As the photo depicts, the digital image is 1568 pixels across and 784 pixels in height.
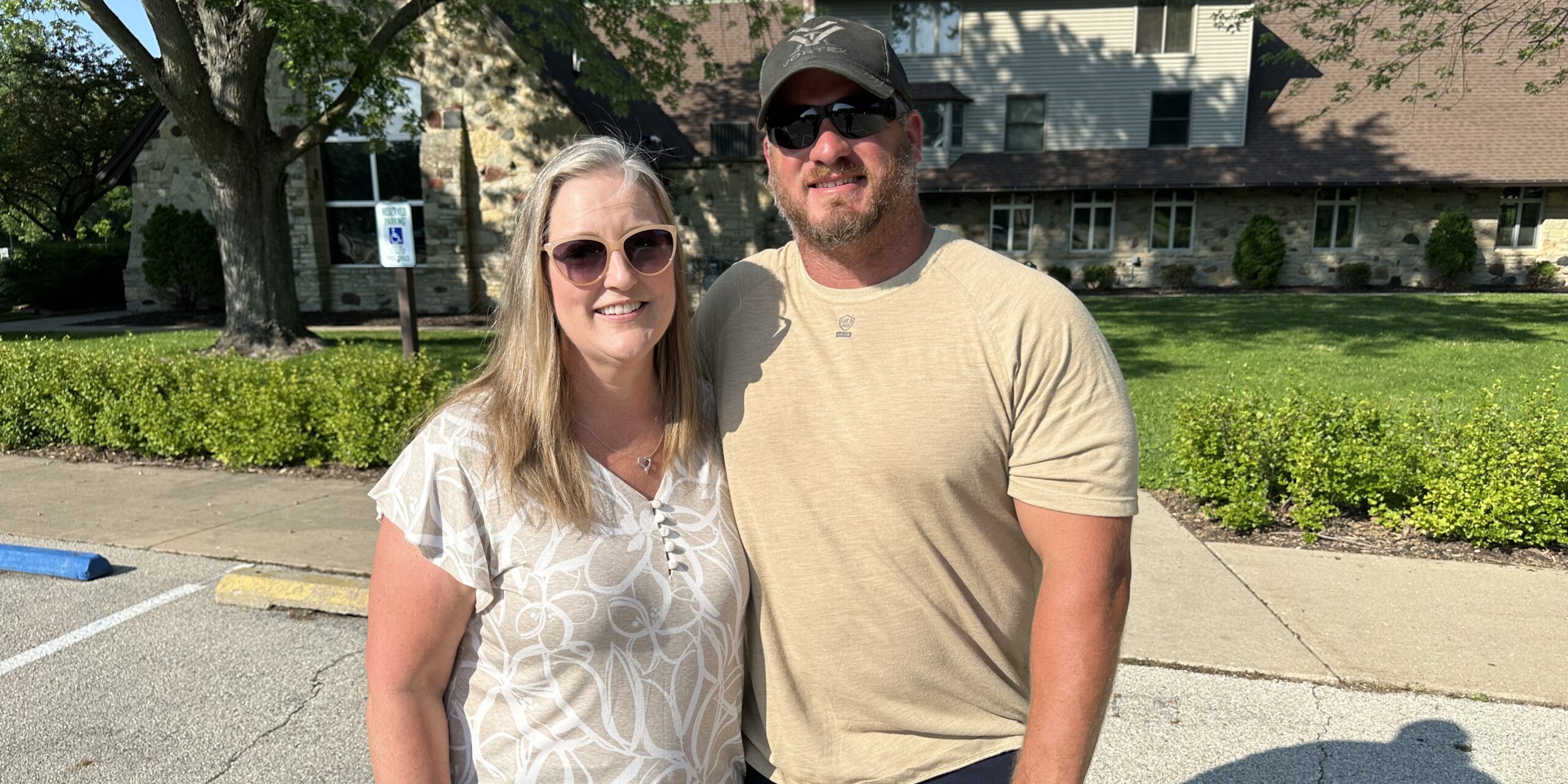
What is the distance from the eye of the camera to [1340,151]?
22.6 m

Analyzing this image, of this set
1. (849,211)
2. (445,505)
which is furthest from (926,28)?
(445,505)

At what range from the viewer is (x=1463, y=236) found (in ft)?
70.4

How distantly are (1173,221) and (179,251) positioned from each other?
21.0 m

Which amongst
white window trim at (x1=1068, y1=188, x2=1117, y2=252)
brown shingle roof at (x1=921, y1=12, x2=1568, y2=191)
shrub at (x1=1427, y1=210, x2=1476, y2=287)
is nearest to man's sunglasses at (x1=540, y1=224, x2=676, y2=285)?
brown shingle roof at (x1=921, y1=12, x2=1568, y2=191)

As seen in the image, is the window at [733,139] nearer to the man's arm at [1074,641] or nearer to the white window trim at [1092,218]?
the white window trim at [1092,218]

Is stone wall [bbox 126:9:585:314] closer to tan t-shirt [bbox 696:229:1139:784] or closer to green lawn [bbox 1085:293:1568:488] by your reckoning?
green lawn [bbox 1085:293:1568:488]

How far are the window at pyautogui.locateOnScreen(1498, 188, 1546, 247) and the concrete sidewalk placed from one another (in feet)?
71.4

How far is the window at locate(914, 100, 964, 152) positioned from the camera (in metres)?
23.8

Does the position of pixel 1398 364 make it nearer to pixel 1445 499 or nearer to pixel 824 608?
pixel 1445 499

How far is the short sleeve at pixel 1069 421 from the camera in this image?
1.63 m

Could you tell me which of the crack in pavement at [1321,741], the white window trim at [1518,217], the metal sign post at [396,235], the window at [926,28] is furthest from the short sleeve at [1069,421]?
the white window trim at [1518,217]

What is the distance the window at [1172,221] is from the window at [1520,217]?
688cm

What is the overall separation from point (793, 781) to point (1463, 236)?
2505 cm

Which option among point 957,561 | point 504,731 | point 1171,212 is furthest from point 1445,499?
point 1171,212
